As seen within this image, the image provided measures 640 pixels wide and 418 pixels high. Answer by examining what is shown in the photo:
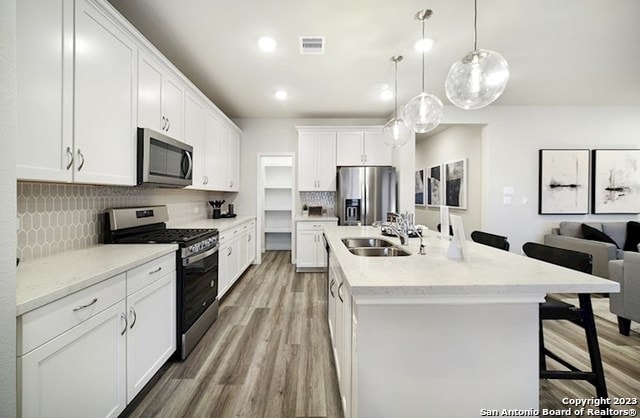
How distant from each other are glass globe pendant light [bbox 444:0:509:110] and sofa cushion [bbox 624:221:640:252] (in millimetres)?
4389

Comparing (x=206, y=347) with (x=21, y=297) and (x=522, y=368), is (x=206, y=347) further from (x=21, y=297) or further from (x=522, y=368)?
(x=522, y=368)

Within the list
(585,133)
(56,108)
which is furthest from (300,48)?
(585,133)

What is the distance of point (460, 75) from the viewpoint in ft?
5.70

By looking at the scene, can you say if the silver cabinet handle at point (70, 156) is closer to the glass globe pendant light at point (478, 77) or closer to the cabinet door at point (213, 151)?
the cabinet door at point (213, 151)

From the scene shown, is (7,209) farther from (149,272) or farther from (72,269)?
(149,272)

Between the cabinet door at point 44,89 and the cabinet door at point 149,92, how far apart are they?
0.63 meters

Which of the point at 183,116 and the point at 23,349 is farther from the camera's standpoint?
the point at 183,116

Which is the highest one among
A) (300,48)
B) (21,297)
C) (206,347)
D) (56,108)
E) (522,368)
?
(300,48)

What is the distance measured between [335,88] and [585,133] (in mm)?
4302

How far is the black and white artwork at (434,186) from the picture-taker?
6.04 meters

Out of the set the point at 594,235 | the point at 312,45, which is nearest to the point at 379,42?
the point at 312,45

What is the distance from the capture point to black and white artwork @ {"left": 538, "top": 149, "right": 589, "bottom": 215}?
4426 millimetres

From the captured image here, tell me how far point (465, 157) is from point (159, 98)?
16.6ft

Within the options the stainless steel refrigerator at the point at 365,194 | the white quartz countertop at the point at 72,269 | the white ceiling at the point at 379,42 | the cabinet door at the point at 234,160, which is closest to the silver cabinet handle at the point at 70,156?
the white quartz countertop at the point at 72,269
